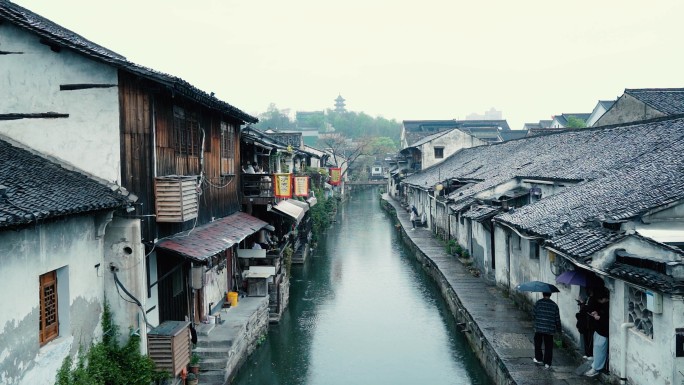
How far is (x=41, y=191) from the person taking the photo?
8.07 metres

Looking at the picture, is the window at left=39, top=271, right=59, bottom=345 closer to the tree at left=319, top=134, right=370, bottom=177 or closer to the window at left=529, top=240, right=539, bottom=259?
the window at left=529, top=240, right=539, bottom=259

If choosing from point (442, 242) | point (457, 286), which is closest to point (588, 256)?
point (457, 286)

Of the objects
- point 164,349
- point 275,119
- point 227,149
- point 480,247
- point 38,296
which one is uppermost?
point 275,119

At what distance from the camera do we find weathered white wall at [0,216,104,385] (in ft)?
23.4

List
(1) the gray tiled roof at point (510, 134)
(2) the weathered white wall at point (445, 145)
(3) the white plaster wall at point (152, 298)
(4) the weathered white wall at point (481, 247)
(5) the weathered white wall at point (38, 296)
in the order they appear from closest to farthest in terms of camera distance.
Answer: (5) the weathered white wall at point (38, 296)
(3) the white plaster wall at point (152, 298)
(4) the weathered white wall at point (481, 247)
(2) the weathered white wall at point (445, 145)
(1) the gray tiled roof at point (510, 134)

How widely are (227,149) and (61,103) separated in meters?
6.93

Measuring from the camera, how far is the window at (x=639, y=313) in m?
9.08

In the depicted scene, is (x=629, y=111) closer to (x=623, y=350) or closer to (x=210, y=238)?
(x=623, y=350)

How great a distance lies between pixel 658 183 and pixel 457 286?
915 cm

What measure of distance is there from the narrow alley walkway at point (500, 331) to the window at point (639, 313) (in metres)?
1.70

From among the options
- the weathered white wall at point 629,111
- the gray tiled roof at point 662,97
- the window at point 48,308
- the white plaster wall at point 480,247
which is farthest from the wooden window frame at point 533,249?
the gray tiled roof at point 662,97

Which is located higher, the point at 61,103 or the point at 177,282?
the point at 61,103

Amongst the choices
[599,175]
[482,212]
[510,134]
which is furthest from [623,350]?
[510,134]

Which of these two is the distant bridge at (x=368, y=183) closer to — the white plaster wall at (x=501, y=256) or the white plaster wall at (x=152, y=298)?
the white plaster wall at (x=501, y=256)
